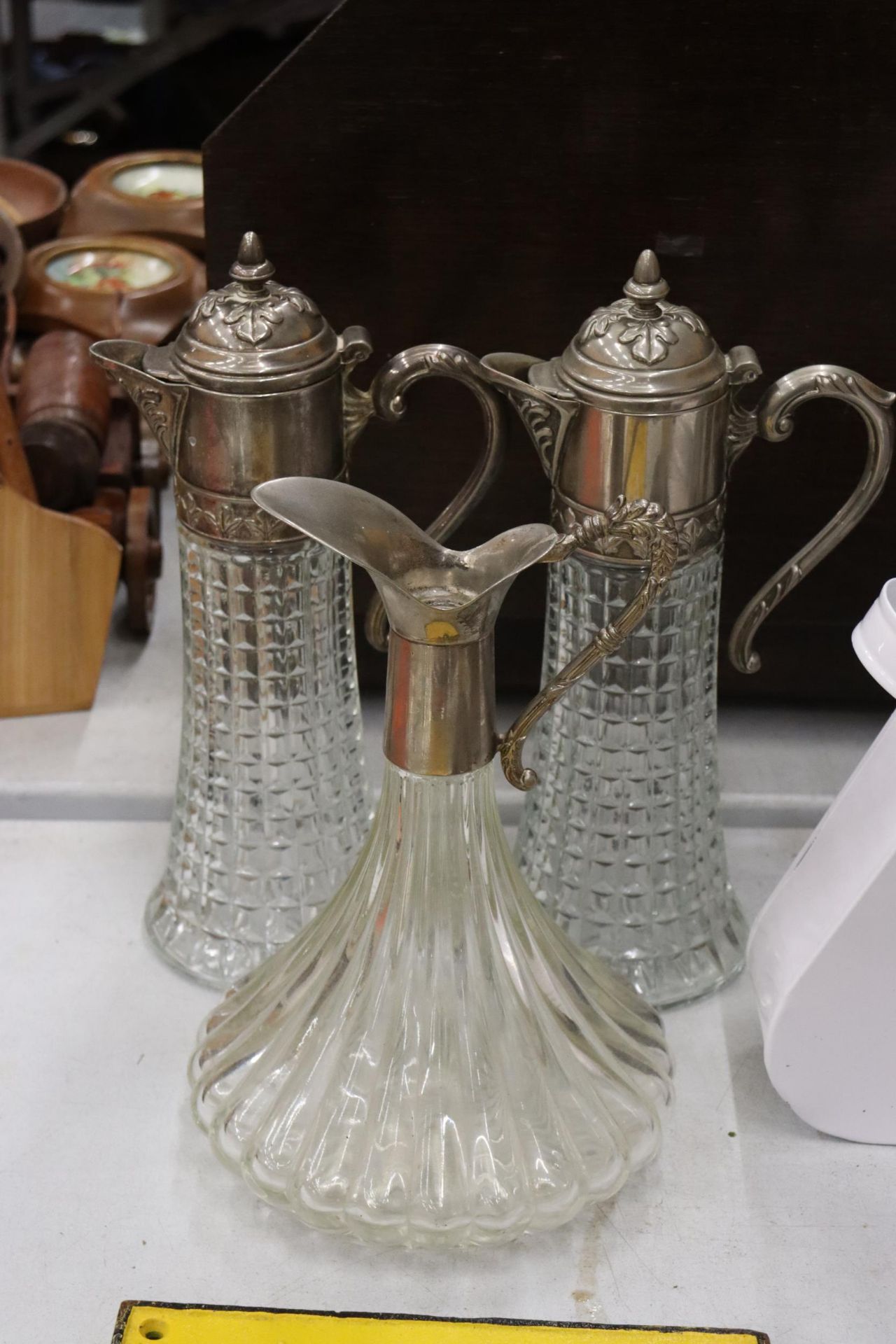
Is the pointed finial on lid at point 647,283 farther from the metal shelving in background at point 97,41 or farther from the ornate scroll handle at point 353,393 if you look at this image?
the metal shelving in background at point 97,41

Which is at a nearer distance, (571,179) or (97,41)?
(571,179)

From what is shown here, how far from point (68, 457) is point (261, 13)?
1350mm

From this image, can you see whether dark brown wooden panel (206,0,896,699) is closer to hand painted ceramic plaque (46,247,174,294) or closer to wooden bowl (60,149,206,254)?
hand painted ceramic plaque (46,247,174,294)

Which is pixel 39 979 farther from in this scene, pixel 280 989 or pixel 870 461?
pixel 870 461

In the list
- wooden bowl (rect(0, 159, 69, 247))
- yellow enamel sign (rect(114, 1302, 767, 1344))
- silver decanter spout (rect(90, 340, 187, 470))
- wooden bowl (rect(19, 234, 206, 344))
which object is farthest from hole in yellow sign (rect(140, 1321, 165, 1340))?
wooden bowl (rect(0, 159, 69, 247))

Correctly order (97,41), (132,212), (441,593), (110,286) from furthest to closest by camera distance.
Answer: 1. (97,41)
2. (132,212)
3. (110,286)
4. (441,593)

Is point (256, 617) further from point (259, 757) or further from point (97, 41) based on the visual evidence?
point (97, 41)

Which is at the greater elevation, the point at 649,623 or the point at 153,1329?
the point at 649,623

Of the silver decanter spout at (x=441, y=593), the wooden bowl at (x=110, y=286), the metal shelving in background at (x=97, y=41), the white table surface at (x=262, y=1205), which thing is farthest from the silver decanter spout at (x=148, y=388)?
the metal shelving in background at (x=97, y=41)

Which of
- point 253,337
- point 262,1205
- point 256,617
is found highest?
point 253,337

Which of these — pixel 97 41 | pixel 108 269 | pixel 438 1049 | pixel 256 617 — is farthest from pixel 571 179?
pixel 97 41

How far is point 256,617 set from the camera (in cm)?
56

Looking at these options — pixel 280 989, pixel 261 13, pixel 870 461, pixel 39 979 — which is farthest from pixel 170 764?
pixel 261 13

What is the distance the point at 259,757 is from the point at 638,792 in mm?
141
